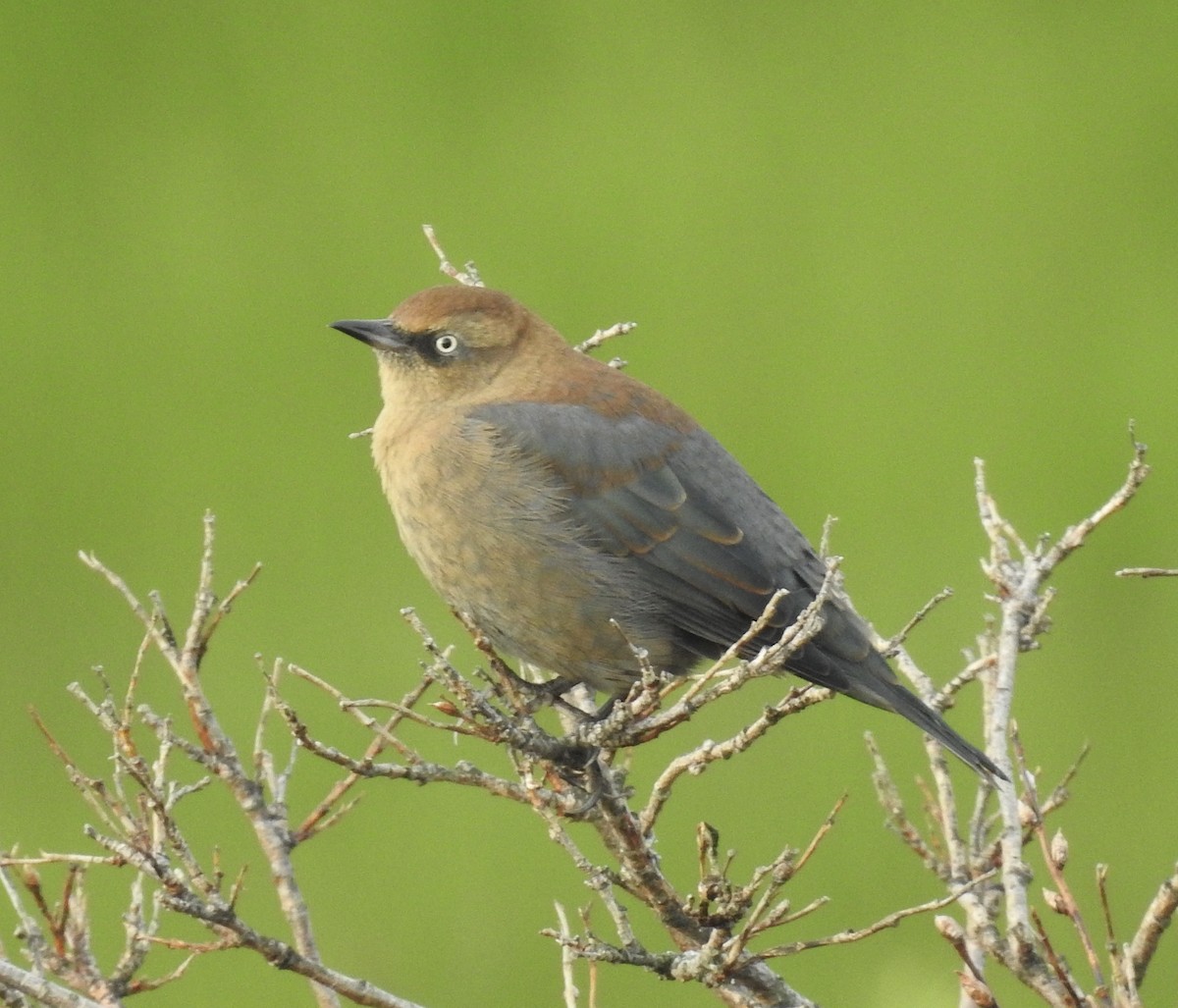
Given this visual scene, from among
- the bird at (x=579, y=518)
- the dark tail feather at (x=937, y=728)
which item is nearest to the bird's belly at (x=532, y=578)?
the bird at (x=579, y=518)

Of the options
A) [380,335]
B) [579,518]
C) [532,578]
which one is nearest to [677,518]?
[579,518]

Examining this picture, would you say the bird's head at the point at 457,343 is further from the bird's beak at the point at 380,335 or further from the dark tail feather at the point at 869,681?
the dark tail feather at the point at 869,681

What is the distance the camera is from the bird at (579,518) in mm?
3594

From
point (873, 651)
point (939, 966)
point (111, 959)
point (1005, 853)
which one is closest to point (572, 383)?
point (873, 651)

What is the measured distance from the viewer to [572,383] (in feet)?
13.0

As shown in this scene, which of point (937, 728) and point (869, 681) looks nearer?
point (937, 728)

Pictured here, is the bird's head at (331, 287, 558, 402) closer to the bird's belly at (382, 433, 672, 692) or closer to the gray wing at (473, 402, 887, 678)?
the gray wing at (473, 402, 887, 678)

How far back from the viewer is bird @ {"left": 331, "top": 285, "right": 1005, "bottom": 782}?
11.8 feet

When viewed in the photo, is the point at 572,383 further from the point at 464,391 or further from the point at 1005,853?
the point at 1005,853

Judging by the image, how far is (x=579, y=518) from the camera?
374cm

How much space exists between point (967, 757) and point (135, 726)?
5.10 metres

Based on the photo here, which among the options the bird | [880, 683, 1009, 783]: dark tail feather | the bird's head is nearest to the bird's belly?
the bird

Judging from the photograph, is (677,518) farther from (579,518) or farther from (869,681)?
(869,681)

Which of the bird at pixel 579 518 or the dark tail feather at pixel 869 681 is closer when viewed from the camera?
the dark tail feather at pixel 869 681
